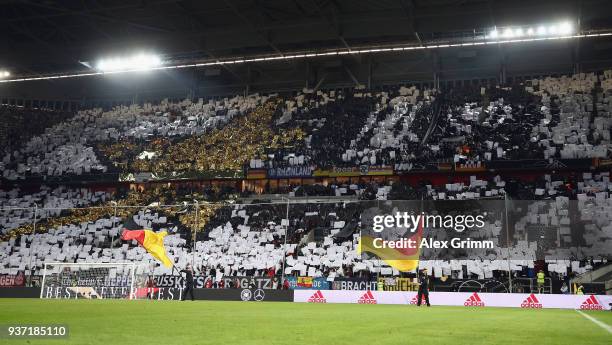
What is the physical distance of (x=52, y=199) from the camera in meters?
42.3

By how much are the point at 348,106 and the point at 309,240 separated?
14.1 meters

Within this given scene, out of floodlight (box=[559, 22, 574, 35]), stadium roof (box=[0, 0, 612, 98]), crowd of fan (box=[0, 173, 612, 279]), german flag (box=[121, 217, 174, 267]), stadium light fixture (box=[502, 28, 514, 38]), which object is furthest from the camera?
stadium light fixture (box=[502, 28, 514, 38])

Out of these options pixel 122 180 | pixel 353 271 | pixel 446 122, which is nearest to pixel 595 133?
pixel 446 122

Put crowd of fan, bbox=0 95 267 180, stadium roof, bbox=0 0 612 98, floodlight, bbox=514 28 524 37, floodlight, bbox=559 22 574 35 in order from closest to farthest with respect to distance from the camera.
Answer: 1. stadium roof, bbox=0 0 612 98
2. floodlight, bbox=559 22 574 35
3. floodlight, bbox=514 28 524 37
4. crowd of fan, bbox=0 95 267 180

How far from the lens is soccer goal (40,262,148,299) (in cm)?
2733

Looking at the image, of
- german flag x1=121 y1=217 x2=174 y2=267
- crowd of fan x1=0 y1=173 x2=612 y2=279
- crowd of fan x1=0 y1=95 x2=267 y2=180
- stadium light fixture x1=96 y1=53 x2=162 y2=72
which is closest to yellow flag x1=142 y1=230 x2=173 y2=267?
german flag x1=121 y1=217 x2=174 y2=267

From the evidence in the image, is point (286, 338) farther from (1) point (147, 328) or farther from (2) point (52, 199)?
(2) point (52, 199)

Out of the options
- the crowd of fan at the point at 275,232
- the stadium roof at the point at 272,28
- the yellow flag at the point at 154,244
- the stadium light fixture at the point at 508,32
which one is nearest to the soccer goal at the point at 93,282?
the yellow flag at the point at 154,244

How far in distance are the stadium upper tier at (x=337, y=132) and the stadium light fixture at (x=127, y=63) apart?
211 inches

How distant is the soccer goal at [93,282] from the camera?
27328mm

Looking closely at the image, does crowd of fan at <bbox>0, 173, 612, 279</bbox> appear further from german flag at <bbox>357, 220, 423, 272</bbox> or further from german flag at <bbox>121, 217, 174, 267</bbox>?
german flag at <bbox>357, 220, 423, 272</bbox>

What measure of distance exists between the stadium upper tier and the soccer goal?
1303 cm

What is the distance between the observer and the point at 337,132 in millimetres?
39688
